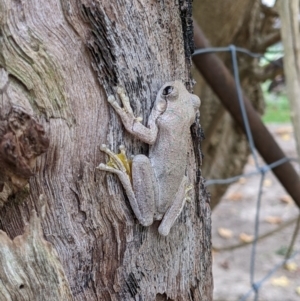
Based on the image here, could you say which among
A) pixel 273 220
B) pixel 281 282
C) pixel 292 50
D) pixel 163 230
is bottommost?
pixel 163 230

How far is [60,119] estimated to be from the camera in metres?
0.63

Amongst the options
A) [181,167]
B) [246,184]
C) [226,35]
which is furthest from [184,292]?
[246,184]

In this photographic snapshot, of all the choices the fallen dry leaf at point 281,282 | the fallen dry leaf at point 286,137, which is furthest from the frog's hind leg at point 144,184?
the fallen dry leaf at point 286,137

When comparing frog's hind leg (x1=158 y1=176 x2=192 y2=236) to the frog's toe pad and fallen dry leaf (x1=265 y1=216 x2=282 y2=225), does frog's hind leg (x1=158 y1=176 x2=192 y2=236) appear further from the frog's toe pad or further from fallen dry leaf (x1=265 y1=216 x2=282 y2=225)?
fallen dry leaf (x1=265 y1=216 x2=282 y2=225)

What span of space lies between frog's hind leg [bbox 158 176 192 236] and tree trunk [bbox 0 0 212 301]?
1 centimetres

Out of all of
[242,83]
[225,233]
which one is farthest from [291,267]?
[242,83]

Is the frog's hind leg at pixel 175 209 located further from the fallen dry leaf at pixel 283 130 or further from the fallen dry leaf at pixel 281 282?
the fallen dry leaf at pixel 283 130

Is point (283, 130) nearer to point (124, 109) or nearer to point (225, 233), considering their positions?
point (225, 233)

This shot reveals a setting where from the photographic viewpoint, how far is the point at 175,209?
0.75 meters

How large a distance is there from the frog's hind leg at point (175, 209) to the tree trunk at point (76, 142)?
15 mm

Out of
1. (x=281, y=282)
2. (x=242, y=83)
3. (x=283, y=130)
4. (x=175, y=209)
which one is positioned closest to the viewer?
(x=175, y=209)

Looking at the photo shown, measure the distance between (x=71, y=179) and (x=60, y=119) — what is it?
8cm

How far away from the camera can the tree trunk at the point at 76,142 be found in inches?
23.2

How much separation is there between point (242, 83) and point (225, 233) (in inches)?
59.1
